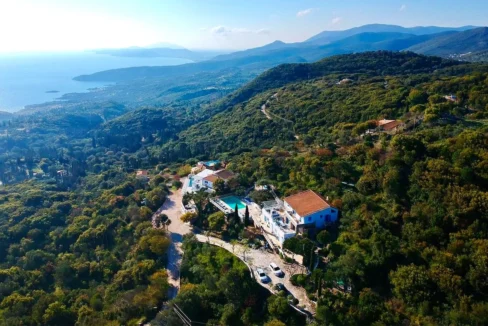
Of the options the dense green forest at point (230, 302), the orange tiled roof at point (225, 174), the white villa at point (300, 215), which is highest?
the white villa at point (300, 215)

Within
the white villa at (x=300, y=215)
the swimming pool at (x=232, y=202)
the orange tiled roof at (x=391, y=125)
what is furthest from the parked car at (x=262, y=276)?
the orange tiled roof at (x=391, y=125)

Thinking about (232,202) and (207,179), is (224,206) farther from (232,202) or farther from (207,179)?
(207,179)

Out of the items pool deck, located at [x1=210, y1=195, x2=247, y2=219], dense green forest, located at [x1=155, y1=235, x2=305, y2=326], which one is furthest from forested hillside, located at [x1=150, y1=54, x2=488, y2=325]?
pool deck, located at [x1=210, y1=195, x2=247, y2=219]

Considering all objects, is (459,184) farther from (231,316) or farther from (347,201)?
(231,316)

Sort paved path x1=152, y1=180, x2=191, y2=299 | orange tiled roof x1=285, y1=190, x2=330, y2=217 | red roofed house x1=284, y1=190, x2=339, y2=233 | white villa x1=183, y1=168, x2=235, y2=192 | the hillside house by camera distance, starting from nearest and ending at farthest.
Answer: red roofed house x1=284, y1=190, x2=339, y2=233 < orange tiled roof x1=285, y1=190, x2=330, y2=217 < paved path x1=152, y1=180, x2=191, y2=299 < white villa x1=183, y1=168, x2=235, y2=192 < the hillside house

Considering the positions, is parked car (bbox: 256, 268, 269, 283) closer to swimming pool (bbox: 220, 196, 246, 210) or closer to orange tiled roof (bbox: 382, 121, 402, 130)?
swimming pool (bbox: 220, 196, 246, 210)

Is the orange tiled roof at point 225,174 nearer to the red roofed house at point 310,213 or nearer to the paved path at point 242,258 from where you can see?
the paved path at point 242,258
